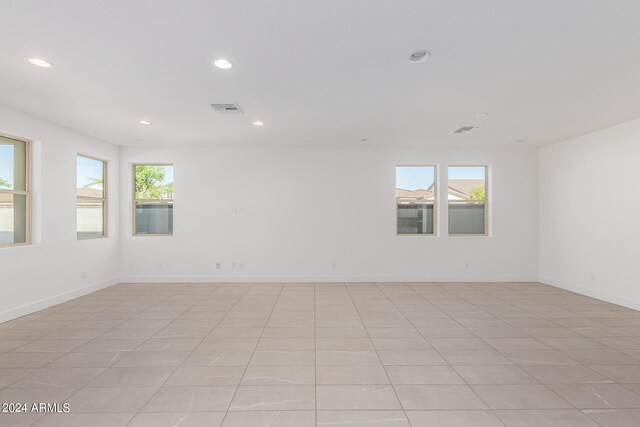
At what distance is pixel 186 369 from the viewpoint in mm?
2740

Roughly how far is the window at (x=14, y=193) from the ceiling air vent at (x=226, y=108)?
2.98 meters

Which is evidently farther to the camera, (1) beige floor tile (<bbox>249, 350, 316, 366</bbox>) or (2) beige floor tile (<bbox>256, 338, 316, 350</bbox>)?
(2) beige floor tile (<bbox>256, 338, 316, 350</bbox>)

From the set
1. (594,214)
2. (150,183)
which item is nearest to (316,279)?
(150,183)

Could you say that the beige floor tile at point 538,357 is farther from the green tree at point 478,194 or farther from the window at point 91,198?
the window at point 91,198

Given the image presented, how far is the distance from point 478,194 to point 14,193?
821 centimetres

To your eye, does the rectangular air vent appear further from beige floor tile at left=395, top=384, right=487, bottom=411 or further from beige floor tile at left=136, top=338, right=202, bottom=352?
beige floor tile at left=136, top=338, right=202, bottom=352

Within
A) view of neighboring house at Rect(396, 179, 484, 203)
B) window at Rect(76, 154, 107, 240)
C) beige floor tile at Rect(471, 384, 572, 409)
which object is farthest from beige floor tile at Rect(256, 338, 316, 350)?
window at Rect(76, 154, 107, 240)

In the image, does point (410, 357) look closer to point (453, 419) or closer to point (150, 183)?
point (453, 419)

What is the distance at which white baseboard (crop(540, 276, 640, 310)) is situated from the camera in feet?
15.2

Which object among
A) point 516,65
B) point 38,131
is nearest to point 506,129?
point 516,65

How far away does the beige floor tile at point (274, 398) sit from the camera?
86.8 inches

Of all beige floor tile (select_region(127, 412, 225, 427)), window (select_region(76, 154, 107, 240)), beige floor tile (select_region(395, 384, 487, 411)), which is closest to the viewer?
beige floor tile (select_region(127, 412, 225, 427))

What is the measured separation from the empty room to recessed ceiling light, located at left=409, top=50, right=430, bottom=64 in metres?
0.06

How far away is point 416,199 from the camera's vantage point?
6691mm
